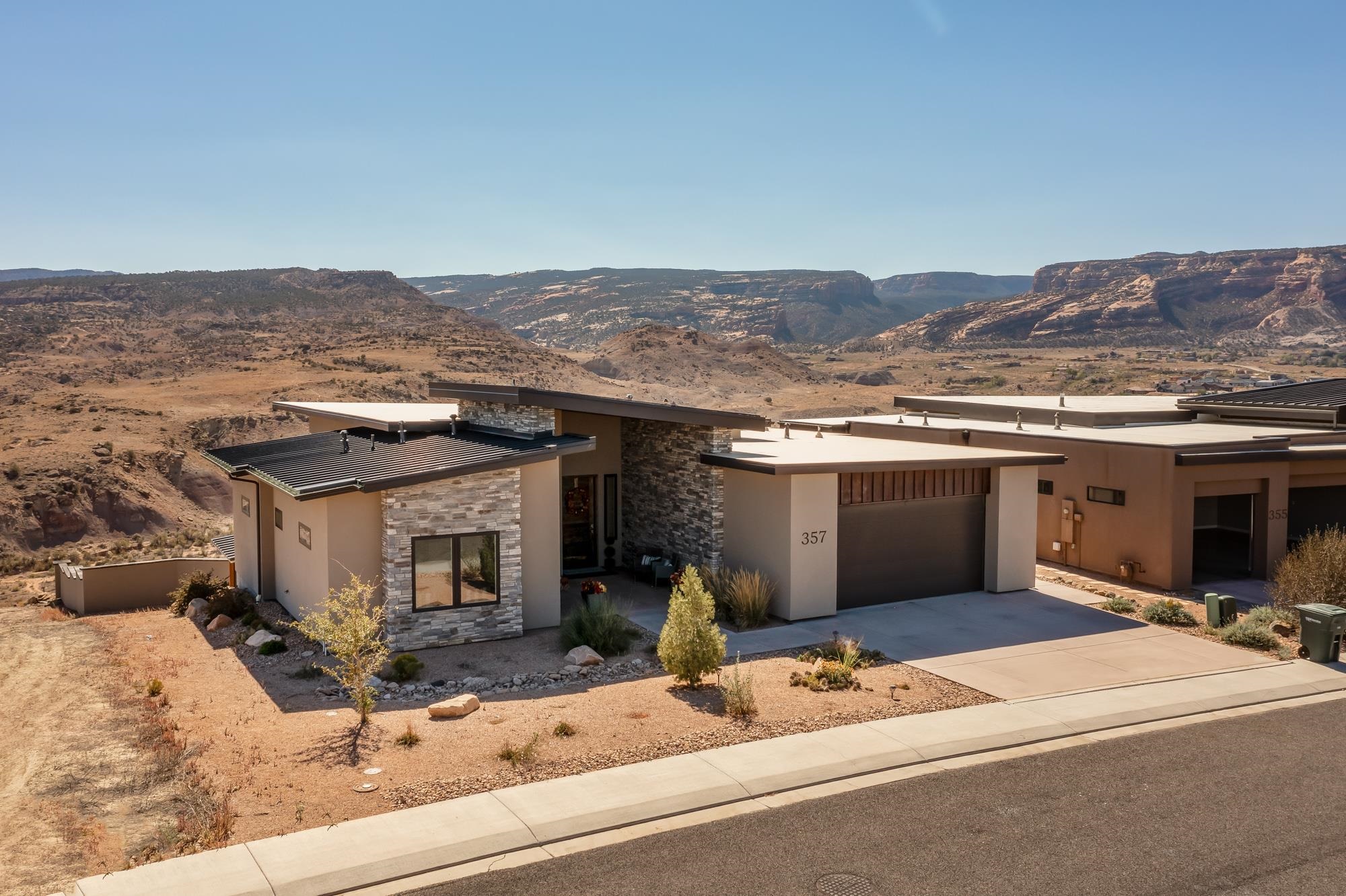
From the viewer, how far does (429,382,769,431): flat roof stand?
1809cm

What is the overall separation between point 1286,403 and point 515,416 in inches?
828

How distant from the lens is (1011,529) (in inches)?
799

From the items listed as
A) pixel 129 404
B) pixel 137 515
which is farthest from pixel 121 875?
pixel 129 404

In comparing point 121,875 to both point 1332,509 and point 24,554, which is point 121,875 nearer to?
point 1332,509

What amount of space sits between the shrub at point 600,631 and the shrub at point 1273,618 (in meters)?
10.5

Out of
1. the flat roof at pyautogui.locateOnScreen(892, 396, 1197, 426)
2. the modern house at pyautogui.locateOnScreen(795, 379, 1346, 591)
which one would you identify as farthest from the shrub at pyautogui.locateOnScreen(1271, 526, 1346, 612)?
the flat roof at pyautogui.locateOnScreen(892, 396, 1197, 426)

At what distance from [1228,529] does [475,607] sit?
2286 cm

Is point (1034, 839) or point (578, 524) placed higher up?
point (578, 524)

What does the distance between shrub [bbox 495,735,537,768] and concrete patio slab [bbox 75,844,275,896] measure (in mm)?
2926

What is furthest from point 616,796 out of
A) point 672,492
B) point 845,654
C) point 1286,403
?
point 1286,403

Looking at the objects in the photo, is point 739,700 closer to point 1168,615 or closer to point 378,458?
point 378,458

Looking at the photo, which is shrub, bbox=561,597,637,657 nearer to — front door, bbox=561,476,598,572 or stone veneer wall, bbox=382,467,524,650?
stone veneer wall, bbox=382,467,524,650

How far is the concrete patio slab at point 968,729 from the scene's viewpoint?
11.7 meters

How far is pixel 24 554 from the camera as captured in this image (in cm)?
3434
